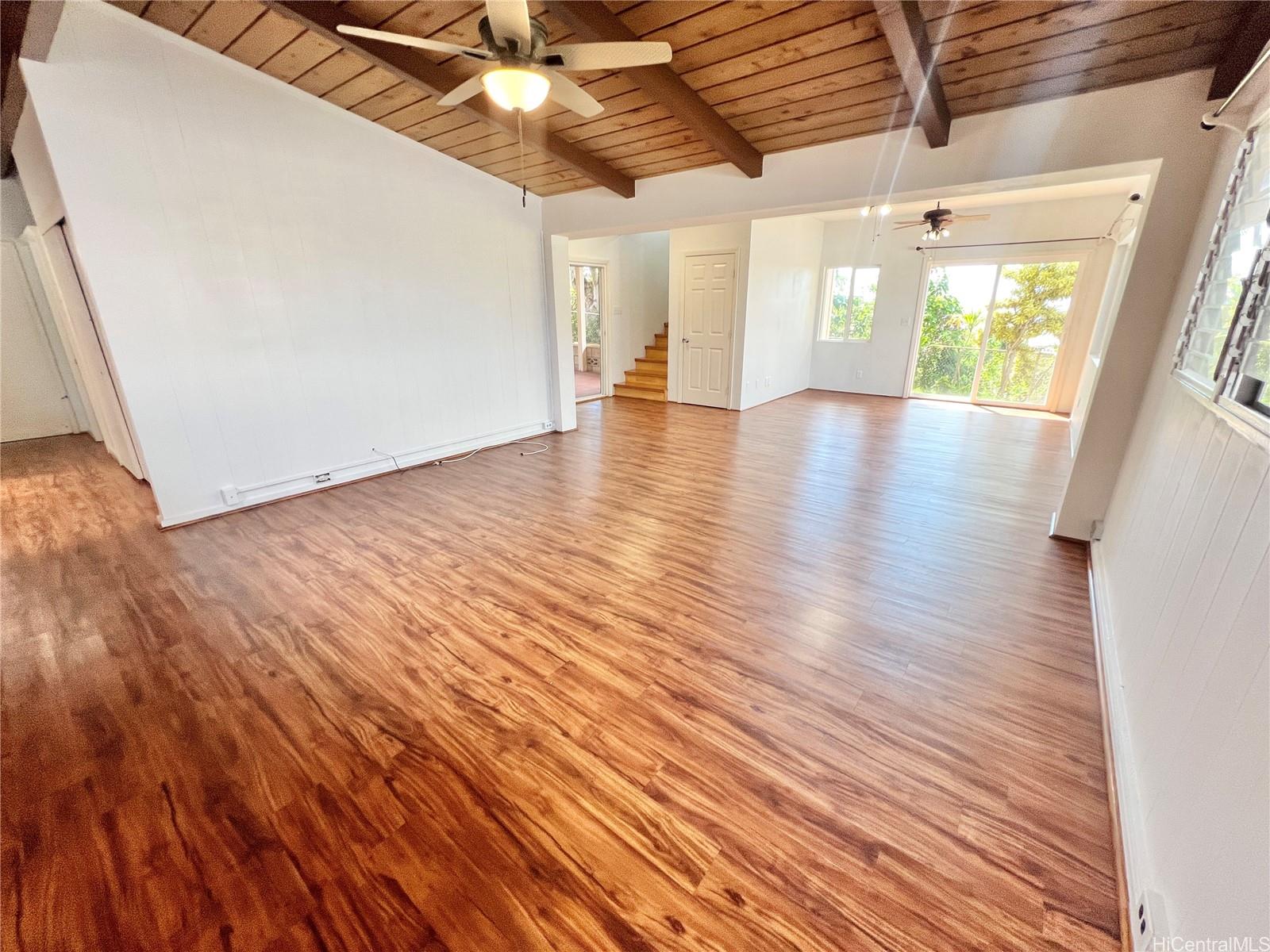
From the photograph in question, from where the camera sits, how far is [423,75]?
2885 mm

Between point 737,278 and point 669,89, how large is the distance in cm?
375

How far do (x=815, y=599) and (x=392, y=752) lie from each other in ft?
6.09

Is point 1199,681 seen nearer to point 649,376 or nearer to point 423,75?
point 423,75

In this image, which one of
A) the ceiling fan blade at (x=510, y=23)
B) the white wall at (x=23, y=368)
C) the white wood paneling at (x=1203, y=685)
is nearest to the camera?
the white wood paneling at (x=1203, y=685)

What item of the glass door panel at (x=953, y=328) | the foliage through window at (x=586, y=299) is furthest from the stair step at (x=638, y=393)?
the glass door panel at (x=953, y=328)

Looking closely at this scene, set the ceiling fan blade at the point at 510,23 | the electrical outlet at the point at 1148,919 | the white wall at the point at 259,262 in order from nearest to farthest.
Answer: the electrical outlet at the point at 1148,919 → the ceiling fan blade at the point at 510,23 → the white wall at the point at 259,262

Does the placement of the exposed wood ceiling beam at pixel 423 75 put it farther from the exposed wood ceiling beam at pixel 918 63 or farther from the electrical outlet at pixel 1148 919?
the electrical outlet at pixel 1148 919

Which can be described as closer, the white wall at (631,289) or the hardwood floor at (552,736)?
the hardwood floor at (552,736)

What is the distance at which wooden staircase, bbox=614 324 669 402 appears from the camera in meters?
7.75

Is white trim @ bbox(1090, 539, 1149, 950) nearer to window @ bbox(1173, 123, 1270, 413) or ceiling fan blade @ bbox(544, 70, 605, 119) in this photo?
window @ bbox(1173, 123, 1270, 413)

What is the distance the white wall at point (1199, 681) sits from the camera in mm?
820

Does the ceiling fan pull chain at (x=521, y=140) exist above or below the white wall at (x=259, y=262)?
above

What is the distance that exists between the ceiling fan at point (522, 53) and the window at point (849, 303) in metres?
6.88

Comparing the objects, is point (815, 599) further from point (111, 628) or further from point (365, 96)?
point (365, 96)
